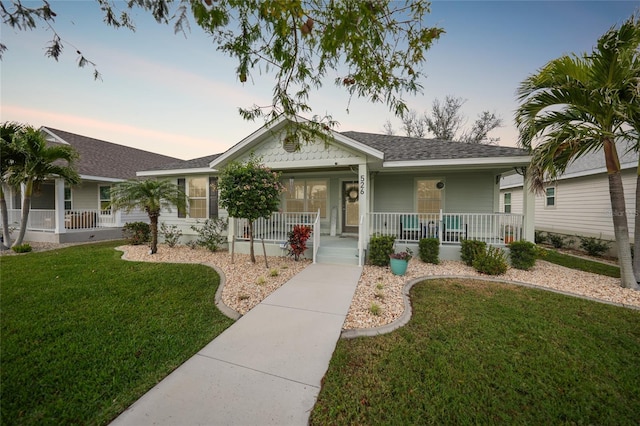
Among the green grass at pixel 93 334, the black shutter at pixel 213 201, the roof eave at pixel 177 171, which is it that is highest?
the roof eave at pixel 177 171

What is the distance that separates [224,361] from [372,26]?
4730mm

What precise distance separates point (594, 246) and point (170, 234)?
56.2 ft

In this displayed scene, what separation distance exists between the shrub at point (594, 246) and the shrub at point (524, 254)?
5.32 m

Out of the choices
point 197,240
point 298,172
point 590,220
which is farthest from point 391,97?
point 590,220

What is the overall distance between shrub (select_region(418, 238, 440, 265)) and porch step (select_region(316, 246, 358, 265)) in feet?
6.89

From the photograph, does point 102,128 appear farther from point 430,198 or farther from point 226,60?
point 430,198

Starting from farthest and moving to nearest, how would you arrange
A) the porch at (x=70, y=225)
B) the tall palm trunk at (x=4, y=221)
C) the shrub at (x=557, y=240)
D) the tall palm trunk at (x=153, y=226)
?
the shrub at (x=557, y=240) → the porch at (x=70, y=225) → the tall palm trunk at (x=4, y=221) → the tall palm trunk at (x=153, y=226)

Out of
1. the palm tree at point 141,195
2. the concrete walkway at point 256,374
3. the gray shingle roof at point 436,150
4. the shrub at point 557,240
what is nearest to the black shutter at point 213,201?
the palm tree at point 141,195

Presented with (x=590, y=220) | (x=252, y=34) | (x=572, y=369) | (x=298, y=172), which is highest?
(x=252, y=34)

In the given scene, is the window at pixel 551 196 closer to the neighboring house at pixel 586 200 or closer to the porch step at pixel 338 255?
the neighboring house at pixel 586 200

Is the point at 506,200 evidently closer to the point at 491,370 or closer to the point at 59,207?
the point at 491,370

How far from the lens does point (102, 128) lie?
945cm

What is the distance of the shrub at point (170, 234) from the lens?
9.73m

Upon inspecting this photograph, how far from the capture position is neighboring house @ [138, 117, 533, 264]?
742 cm
